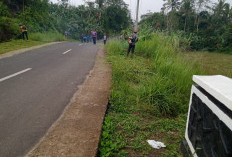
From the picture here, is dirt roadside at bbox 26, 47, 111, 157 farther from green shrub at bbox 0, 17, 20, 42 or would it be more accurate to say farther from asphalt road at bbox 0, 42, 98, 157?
green shrub at bbox 0, 17, 20, 42

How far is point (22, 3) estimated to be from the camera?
20781 millimetres

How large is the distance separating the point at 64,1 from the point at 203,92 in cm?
4849

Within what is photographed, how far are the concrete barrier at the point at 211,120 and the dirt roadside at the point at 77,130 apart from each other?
111 cm

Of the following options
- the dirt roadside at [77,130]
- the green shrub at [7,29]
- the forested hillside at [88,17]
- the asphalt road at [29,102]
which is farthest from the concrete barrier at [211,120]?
the forested hillside at [88,17]

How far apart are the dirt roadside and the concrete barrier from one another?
3.65 ft

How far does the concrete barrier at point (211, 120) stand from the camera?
1253mm

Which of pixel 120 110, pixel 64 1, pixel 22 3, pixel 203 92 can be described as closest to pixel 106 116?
pixel 120 110

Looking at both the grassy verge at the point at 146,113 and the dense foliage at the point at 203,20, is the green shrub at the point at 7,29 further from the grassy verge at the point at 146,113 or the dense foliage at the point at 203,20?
the dense foliage at the point at 203,20

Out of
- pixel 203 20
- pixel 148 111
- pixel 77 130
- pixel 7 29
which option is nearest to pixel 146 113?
pixel 148 111

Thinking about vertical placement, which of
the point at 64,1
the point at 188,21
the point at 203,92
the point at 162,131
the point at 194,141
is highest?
the point at 64,1

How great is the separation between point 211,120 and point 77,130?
179cm

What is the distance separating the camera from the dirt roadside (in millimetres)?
2150

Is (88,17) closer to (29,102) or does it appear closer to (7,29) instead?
(7,29)

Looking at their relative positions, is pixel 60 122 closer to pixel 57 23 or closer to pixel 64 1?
pixel 57 23
